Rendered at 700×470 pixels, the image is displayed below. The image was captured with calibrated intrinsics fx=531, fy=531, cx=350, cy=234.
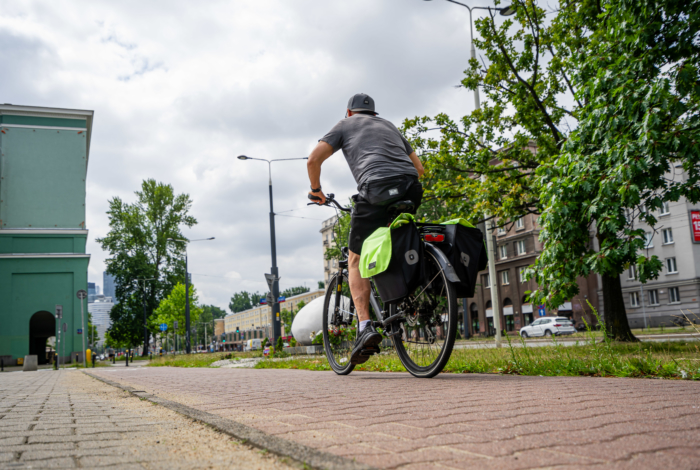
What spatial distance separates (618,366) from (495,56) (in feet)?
35.9

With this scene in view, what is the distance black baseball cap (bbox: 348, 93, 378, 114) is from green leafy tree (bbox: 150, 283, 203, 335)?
46082 mm

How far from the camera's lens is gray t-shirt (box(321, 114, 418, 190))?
4.35 metres

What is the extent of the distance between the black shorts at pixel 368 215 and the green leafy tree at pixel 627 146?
3.71 m

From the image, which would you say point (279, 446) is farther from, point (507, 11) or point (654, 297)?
point (654, 297)

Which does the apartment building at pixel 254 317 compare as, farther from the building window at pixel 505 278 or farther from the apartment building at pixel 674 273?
the apartment building at pixel 674 273

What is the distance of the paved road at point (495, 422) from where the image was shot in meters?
1.58

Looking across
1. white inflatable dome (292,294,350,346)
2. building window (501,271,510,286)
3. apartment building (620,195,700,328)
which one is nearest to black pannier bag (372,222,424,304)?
white inflatable dome (292,294,350,346)

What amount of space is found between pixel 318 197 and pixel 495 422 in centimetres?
340

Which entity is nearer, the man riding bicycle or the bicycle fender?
the bicycle fender

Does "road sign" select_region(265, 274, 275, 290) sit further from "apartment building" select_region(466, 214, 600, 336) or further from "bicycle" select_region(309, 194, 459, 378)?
"apartment building" select_region(466, 214, 600, 336)

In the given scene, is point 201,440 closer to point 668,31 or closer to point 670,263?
point 668,31

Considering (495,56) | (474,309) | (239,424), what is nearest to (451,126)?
(495,56)

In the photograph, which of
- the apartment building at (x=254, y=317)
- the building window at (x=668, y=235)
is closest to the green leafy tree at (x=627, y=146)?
the building window at (x=668, y=235)

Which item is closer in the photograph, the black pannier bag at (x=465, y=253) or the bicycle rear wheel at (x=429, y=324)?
the bicycle rear wheel at (x=429, y=324)
